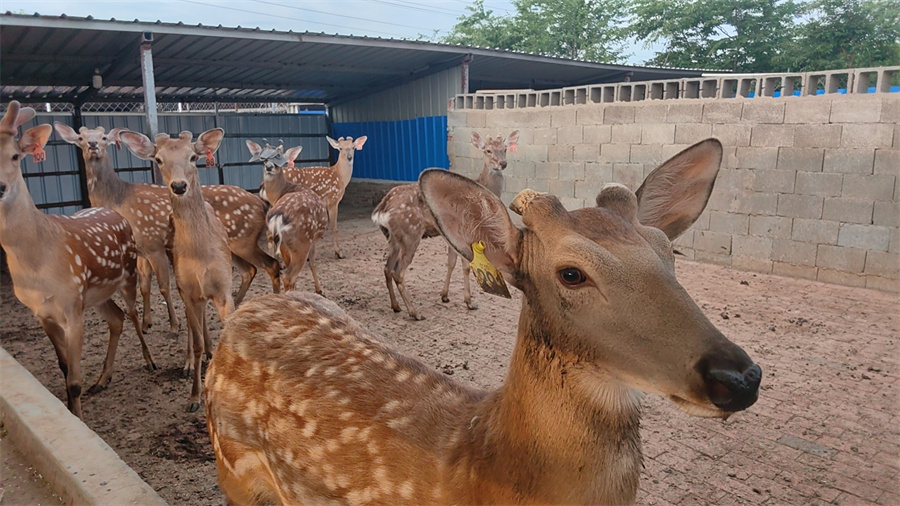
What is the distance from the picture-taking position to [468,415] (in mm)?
1810

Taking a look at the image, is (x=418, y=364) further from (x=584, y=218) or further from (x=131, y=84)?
(x=131, y=84)

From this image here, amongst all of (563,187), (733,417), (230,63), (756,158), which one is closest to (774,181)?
(756,158)

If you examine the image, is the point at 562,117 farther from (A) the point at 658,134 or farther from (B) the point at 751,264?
(B) the point at 751,264

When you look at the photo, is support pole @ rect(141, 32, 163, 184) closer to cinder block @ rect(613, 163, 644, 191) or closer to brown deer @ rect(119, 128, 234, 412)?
brown deer @ rect(119, 128, 234, 412)

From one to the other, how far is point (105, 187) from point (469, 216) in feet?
21.6

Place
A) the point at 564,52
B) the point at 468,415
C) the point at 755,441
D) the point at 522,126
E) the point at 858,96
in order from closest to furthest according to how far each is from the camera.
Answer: the point at 468,415 → the point at 755,441 → the point at 858,96 → the point at 522,126 → the point at 564,52

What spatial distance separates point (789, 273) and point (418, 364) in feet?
22.2

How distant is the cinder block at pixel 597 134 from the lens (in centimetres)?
909

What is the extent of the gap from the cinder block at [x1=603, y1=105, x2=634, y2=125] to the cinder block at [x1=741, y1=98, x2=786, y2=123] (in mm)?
1641

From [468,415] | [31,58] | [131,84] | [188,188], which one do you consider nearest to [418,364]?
[468,415]

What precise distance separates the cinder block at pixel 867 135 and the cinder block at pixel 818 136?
69 millimetres

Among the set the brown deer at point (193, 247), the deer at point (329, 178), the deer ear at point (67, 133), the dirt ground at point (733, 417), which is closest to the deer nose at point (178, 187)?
the brown deer at point (193, 247)

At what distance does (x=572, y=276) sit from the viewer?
4.99 feet

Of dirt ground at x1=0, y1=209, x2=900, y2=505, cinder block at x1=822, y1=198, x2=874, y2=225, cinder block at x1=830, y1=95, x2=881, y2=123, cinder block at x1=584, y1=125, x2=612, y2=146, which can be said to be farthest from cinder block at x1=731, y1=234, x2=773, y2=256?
cinder block at x1=584, y1=125, x2=612, y2=146
